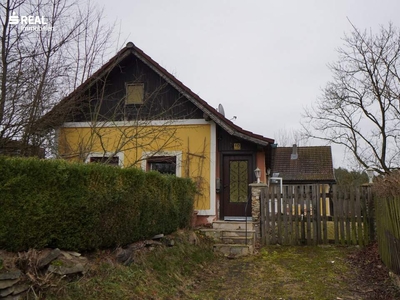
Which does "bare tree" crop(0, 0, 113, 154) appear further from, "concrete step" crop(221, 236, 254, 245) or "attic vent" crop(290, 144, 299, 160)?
"attic vent" crop(290, 144, 299, 160)

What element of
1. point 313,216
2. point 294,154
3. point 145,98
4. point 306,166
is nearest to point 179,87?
point 145,98

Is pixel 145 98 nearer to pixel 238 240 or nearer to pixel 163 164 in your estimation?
pixel 163 164

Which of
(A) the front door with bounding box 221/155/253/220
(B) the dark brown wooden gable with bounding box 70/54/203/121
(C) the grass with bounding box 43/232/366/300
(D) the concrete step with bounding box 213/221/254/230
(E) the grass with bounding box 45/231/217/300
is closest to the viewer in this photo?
(E) the grass with bounding box 45/231/217/300

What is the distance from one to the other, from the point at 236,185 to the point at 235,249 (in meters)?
2.81

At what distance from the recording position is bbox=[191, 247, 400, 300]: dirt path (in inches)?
213

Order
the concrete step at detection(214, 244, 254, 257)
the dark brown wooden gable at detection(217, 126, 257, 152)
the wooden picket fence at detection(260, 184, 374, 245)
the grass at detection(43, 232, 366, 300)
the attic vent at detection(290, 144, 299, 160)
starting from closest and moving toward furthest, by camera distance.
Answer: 1. the grass at detection(43, 232, 366, 300)
2. the concrete step at detection(214, 244, 254, 257)
3. the wooden picket fence at detection(260, 184, 374, 245)
4. the dark brown wooden gable at detection(217, 126, 257, 152)
5. the attic vent at detection(290, 144, 299, 160)

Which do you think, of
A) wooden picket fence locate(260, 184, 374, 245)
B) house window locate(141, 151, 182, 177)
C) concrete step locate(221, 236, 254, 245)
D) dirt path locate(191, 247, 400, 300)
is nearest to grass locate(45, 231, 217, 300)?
dirt path locate(191, 247, 400, 300)

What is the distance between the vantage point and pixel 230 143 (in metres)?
11.1

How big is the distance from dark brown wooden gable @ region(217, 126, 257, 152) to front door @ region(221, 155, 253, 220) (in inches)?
9.7

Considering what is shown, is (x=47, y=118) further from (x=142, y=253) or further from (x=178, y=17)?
(x=178, y=17)

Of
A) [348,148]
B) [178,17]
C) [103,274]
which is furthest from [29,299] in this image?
[348,148]

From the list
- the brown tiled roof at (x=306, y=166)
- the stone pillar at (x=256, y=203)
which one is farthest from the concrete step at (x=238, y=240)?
the brown tiled roof at (x=306, y=166)

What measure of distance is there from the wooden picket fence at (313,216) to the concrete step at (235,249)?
1.34 meters

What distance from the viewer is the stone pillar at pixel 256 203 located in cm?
975
